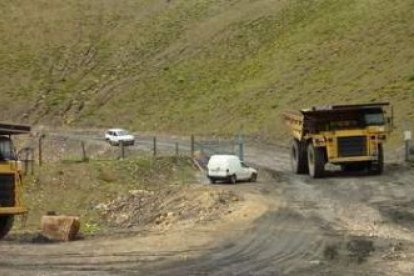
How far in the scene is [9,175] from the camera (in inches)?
977

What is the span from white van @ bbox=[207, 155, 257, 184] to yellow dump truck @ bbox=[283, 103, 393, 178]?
319cm

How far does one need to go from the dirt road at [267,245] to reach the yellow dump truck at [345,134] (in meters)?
5.85

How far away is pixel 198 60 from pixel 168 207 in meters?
52.1

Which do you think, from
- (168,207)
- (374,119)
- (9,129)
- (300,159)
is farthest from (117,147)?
(9,129)

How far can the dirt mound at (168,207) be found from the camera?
96.4 feet

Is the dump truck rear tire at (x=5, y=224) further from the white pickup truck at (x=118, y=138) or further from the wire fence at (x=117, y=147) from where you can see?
the white pickup truck at (x=118, y=138)

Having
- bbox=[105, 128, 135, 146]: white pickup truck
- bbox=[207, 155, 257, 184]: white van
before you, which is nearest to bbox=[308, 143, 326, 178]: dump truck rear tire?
bbox=[207, 155, 257, 184]: white van

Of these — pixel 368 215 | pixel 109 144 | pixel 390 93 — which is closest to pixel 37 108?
pixel 109 144

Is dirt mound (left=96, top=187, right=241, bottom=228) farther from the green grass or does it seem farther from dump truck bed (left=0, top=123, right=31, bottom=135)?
dump truck bed (left=0, top=123, right=31, bottom=135)

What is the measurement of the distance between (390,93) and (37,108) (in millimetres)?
35213

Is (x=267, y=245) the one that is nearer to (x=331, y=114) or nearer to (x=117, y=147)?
(x=331, y=114)

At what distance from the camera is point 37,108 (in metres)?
82.2

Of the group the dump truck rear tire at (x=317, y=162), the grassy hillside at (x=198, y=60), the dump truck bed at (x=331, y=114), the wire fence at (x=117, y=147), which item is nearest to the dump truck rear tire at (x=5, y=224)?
the dump truck rear tire at (x=317, y=162)

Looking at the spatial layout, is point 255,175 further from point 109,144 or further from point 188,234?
point 109,144
